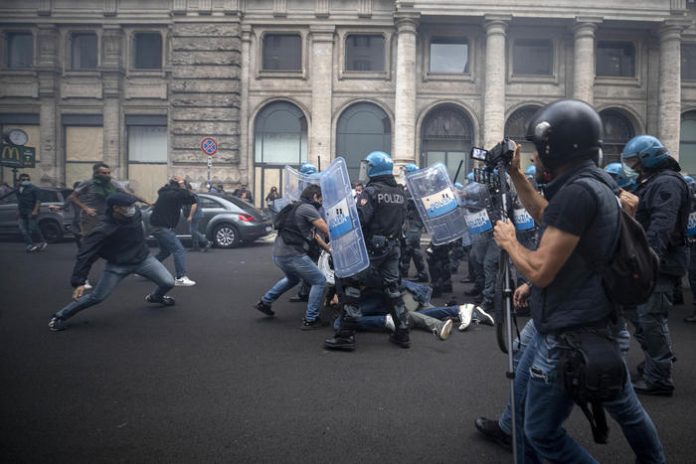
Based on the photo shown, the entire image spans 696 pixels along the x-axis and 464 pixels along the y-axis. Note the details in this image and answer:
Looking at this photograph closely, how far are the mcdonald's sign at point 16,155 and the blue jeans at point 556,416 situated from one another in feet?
52.4

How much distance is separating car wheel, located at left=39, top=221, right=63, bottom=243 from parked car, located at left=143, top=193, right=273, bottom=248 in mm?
2734

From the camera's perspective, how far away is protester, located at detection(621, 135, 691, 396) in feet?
13.6

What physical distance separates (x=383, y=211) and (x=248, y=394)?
7.46ft

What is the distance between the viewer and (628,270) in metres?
2.08

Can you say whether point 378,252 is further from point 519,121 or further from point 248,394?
point 519,121

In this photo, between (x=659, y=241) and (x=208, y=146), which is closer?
(x=659, y=241)

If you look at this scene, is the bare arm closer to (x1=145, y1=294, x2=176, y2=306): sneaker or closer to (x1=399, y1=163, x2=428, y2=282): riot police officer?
(x1=145, y1=294, x2=176, y2=306): sneaker

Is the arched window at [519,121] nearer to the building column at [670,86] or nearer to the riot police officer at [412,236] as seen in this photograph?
the building column at [670,86]

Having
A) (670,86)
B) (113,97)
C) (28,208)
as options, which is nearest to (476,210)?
(28,208)

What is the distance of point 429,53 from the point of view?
22562 millimetres

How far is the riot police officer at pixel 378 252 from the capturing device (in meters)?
5.38

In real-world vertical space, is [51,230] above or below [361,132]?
below

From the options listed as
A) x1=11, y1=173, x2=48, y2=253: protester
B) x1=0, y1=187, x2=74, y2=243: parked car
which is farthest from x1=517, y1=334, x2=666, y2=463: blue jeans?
x1=0, y1=187, x2=74, y2=243: parked car

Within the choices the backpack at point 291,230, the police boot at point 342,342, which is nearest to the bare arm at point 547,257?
the police boot at point 342,342
